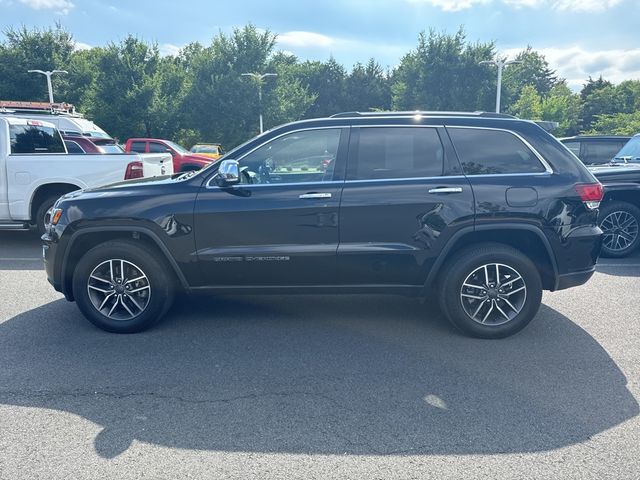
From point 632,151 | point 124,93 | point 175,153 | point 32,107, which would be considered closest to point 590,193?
point 632,151

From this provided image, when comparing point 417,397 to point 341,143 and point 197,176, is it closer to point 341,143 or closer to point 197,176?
point 341,143

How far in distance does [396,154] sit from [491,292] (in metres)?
1.45

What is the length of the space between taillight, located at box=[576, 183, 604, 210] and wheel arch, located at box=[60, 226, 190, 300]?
3.50 metres

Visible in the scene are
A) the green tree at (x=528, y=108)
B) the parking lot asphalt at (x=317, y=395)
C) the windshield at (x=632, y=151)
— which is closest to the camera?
the parking lot asphalt at (x=317, y=395)

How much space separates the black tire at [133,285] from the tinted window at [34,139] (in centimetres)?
451

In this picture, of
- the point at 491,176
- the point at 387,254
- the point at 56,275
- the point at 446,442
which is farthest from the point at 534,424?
the point at 56,275

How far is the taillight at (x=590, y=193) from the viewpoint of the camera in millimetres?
4121

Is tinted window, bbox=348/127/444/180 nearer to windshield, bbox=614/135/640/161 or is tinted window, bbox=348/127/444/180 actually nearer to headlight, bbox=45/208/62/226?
headlight, bbox=45/208/62/226

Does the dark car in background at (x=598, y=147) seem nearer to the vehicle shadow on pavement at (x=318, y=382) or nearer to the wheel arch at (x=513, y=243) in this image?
the vehicle shadow on pavement at (x=318, y=382)

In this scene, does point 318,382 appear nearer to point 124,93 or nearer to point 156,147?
point 156,147

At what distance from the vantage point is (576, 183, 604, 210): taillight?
412 centimetres

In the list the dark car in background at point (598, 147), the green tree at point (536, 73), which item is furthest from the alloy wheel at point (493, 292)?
the green tree at point (536, 73)

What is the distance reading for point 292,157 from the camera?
170 inches

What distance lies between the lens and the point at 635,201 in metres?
7.15
